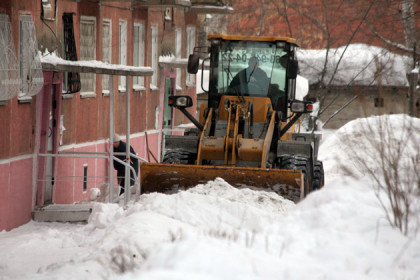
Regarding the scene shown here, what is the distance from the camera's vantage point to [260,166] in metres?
13.6

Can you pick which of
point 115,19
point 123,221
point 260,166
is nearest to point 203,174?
point 260,166

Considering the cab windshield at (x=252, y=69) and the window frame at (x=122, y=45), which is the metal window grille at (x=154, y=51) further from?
the cab windshield at (x=252, y=69)

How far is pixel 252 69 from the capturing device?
1419 cm

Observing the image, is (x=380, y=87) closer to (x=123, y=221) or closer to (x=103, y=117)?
(x=123, y=221)

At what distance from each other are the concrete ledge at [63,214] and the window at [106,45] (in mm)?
5587

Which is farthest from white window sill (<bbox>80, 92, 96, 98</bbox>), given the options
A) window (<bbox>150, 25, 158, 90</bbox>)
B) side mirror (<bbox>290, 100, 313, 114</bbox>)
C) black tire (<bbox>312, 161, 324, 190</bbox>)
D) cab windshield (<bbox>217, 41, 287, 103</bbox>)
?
side mirror (<bbox>290, 100, 313, 114</bbox>)

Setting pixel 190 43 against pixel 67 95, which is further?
pixel 190 43

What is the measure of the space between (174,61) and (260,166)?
38.3ft

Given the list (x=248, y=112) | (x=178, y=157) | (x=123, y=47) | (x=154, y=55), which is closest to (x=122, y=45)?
(x=123, y=47)

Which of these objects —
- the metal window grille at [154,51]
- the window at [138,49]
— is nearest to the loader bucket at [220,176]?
the window at [138,49]

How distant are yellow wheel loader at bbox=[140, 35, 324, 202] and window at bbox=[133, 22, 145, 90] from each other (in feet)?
27.9

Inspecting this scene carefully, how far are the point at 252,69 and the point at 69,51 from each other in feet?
14.4

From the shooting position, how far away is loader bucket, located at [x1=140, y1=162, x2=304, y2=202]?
12406 mm

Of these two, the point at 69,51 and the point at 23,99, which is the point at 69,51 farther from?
the point at 23,99
